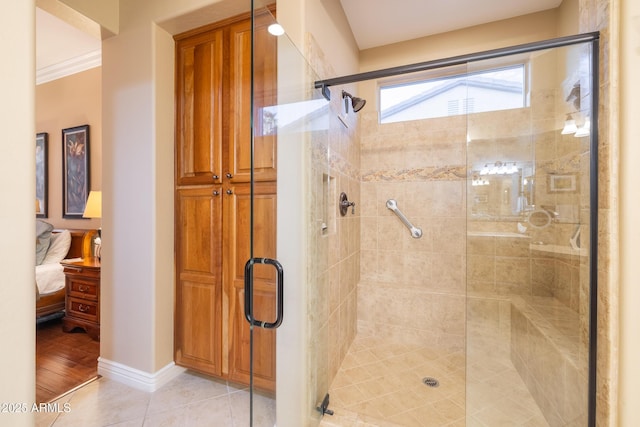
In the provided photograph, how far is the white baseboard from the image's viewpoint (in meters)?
1.78

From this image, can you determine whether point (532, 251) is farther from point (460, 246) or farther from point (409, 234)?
point (409, 234)

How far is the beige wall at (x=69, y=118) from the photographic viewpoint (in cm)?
305

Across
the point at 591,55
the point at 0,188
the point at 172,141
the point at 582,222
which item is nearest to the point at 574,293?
the point at 582,222

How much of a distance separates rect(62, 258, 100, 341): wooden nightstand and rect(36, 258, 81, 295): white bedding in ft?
1.09

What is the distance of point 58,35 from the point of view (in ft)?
8.79

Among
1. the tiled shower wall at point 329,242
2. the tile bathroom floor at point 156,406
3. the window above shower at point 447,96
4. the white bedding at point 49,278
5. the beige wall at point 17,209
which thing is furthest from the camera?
the white bedding at point 49,278

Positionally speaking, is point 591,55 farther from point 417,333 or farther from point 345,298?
point 417,333

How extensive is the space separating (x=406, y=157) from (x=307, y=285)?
1736mm

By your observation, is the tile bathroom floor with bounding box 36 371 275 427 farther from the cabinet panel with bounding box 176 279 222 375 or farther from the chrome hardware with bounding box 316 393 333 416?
the chrome hardware with bounding box 316 393 333 416

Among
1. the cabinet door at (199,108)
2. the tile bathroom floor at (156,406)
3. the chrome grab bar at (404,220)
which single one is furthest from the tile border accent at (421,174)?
the tile bathroom floor at (156,406)

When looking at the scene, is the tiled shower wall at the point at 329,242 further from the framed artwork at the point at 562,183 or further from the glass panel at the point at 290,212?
the framed artwork at the point at 562,183

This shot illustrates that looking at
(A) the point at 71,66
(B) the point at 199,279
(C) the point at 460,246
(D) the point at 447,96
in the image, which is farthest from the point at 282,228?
(A) the point at 71,66

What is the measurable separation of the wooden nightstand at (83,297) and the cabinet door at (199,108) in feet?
4.40

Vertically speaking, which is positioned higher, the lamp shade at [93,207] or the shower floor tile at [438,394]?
the lamp shade at [93,207]
